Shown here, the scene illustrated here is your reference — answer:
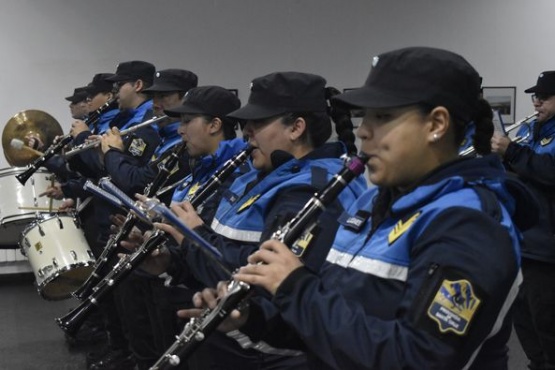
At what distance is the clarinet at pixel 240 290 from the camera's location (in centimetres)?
155

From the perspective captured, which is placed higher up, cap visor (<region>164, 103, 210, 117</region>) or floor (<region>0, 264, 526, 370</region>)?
cap visor (<region>164, 103, 210, 117</region>)

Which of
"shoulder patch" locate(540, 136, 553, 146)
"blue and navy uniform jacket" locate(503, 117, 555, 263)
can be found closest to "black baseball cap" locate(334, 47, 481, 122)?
"blue and navy uniform jacket" locate(503, 117, 555, 263)

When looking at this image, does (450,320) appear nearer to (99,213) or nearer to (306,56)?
(99,213)

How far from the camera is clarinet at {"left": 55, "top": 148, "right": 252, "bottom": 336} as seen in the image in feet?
8.52

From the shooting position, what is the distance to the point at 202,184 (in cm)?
287

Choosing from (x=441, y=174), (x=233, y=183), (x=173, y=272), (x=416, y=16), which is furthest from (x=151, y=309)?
(x=416, y=16)

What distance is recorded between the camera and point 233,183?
2.61 meters

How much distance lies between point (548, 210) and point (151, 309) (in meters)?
2.10

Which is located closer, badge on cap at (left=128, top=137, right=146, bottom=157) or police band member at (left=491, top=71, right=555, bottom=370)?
police band member at (left=491, top=71, right=555, bottom=370)

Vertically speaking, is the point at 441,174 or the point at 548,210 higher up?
the point at 441,174

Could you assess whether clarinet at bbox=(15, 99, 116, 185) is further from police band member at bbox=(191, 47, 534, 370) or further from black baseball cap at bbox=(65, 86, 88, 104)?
police band member at bbox=(191, 47, 534, 370)

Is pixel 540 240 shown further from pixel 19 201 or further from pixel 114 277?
pixel 19 201

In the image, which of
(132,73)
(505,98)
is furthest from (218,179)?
(505,98)

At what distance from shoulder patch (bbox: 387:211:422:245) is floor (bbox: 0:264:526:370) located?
3148 millimetres
